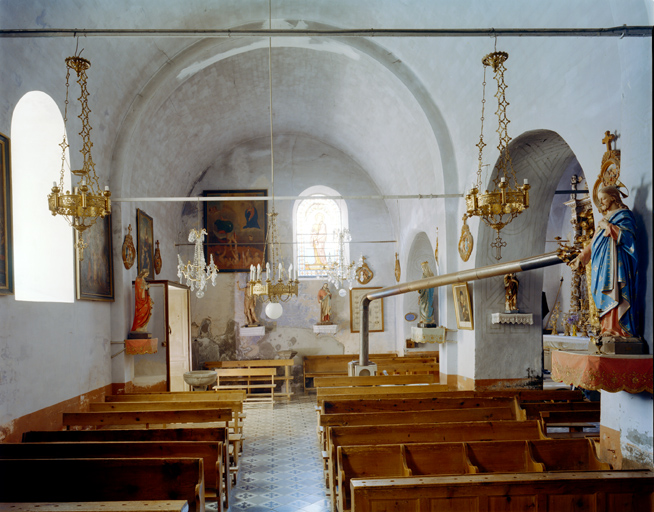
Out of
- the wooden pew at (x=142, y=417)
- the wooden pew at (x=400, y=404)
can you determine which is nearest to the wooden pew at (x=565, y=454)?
the wooden pew at (x=400, y=404)

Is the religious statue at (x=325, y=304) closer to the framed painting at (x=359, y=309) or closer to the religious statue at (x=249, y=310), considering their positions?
the framed painting at (x=359, y=309)

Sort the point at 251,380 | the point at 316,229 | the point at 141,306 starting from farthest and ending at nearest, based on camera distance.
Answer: the point at 316,229, the point at 251,380, the point at 141,306

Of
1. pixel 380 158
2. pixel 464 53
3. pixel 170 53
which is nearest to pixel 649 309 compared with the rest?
pixel 464 53

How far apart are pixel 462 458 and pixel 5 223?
5.44 metres

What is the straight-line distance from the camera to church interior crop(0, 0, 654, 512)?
493cm

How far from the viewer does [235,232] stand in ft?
52.0

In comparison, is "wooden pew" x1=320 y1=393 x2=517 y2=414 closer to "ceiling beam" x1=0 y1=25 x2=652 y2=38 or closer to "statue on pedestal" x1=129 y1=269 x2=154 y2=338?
"statue on pedestal" x1=129 y1=269 x2=154 y2=338

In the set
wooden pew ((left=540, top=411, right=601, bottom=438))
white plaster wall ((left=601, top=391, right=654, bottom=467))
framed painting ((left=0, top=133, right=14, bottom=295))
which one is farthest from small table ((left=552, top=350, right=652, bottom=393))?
framed painting ((left=0, top=133, right=14, bottom=295))

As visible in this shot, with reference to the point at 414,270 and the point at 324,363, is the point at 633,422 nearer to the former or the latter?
the point at 414,270

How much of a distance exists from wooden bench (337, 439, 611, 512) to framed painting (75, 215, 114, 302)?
5180 millimetres

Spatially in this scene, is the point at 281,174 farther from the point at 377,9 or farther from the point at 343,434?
the point at 343,434

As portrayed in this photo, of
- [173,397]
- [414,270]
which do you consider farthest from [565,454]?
[414,270]

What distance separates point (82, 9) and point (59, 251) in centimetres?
338

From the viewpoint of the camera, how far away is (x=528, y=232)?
8578 millimetres
